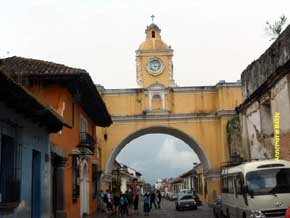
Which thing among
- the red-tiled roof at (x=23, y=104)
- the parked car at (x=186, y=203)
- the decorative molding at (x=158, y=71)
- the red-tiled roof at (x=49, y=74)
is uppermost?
the decorative molding at (x=158, y=71)

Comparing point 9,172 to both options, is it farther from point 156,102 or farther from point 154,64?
point 154,64

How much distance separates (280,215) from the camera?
1445 centimetres

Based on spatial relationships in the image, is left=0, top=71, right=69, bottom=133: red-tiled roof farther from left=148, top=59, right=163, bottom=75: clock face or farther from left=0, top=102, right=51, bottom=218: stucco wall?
left=148, top=59, right=163, bottom=75: clock face

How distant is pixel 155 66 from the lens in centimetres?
4431

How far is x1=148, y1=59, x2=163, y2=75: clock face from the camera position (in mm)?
43969

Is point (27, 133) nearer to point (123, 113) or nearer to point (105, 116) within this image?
point (105, 116)

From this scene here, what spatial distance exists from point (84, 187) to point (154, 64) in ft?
68.4

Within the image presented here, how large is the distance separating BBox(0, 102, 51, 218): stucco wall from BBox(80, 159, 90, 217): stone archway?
9056 millimetres

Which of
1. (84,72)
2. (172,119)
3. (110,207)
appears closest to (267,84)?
(84,72)

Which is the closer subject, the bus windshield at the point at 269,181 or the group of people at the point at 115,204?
the bus windshield at the point at 269,181

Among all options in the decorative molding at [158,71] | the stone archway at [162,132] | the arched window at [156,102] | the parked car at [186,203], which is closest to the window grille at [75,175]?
the parked car at [186,203]

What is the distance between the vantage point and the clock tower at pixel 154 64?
43.7 metres

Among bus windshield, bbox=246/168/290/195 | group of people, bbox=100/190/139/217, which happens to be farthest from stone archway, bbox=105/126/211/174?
bus windshield, bbox=246/168/290/195

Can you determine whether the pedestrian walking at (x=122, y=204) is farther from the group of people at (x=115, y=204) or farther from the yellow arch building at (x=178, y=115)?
the yellow arch building at (x=178, y=115)
